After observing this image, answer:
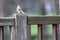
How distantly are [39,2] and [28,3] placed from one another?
19 cm

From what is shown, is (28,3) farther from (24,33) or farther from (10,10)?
(24,33)

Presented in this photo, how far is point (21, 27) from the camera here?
1325 millimetres

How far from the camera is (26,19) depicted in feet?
4.38

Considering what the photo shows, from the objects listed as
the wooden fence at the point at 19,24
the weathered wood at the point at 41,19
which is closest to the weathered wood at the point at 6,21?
the wooden fence at the point at 19,24

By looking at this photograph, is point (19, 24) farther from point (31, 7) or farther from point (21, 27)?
point (31, 7)

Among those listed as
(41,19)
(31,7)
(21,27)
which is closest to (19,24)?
(21,27)

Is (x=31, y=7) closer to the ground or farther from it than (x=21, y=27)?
farther from it

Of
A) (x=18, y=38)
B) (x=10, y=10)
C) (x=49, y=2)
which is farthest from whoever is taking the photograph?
(x=49, y=2)

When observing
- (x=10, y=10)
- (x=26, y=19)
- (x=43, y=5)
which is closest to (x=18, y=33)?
(x=26, y=19)

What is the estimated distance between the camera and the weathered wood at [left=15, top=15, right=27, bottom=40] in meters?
1.32

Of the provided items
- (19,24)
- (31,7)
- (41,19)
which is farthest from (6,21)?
(31,7)

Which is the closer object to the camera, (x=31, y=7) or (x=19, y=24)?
(x=19, y=24)

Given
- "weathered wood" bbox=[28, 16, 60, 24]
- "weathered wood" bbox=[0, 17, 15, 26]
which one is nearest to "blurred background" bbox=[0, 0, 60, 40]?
"weathered wood" bbox=[28, 16, 60, 24]

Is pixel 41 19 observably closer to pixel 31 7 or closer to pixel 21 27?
pixel 21 27
